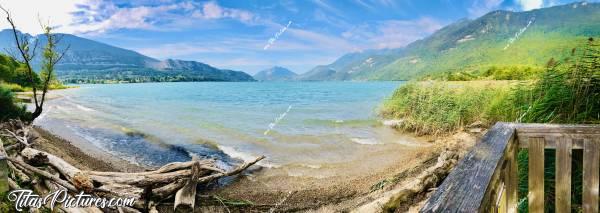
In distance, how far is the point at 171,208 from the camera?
6.54m

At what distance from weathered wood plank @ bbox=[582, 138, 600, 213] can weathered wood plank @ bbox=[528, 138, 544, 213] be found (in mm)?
244

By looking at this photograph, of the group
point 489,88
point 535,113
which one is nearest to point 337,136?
point 489,88

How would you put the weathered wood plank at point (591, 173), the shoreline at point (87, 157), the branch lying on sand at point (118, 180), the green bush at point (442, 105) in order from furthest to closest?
the green bush at point (442, 105)
the shoreline at point (87, 157)
the branch lying on sand at point (118, 180)
the weathered wood plank at point (591, 173)

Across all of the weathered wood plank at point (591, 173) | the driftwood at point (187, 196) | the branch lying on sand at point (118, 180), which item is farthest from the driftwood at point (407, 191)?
the weathered wood plank at point (591, 173)

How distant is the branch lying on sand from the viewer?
596 cm

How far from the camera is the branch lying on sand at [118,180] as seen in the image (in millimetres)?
5965

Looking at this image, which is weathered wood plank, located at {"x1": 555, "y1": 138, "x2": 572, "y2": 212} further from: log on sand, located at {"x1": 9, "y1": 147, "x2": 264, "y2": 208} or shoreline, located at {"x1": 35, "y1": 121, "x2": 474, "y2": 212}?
log on sand, located at {"x1": 9, "y1": 147, "x2": 264, "y2": 208}

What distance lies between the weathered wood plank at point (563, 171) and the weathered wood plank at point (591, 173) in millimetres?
95

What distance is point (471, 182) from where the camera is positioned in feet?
4.61

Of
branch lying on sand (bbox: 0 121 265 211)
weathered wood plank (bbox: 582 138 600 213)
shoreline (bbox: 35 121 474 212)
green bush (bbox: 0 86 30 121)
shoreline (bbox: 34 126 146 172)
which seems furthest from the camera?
green bush (bbox: 0 86 30 121)

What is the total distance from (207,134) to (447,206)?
15.5 m

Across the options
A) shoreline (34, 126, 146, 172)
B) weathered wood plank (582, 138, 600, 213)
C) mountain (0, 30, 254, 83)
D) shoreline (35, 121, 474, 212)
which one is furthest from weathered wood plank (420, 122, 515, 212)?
mountain (0, 30, 254, 83)

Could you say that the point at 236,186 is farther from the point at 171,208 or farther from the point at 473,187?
the point at 473,187

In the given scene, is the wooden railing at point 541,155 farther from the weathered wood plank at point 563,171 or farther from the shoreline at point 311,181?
the shoreline at point 311,181
